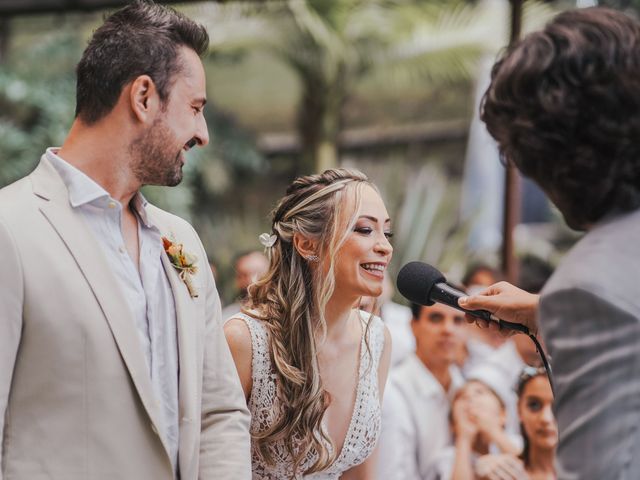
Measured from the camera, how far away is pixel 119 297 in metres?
2.33

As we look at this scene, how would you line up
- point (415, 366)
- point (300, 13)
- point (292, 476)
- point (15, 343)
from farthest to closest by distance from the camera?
point (300, 13)
point (415, 366)
point (292, 476)
point (15, 343)

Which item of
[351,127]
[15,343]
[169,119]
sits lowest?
[351,127]

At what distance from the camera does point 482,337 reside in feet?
21.5

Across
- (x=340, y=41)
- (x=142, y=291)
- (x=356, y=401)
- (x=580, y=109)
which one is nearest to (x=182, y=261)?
(x=142, y=291)

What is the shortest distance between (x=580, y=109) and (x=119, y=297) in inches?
46.4

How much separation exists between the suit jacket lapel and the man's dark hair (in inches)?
10.5

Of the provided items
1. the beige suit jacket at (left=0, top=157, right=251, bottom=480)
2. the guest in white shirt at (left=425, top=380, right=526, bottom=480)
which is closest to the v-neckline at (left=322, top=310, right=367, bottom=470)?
the beige suit jacket at (left=0, top=157, right=251, bottom=480)

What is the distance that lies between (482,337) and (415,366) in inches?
50.4

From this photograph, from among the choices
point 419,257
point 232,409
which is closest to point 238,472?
point 232,409

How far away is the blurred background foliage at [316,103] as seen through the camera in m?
11.0

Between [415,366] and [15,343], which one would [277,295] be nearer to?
[15,343]

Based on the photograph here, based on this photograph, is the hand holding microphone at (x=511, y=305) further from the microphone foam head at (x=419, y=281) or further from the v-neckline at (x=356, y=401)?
the v-neckline at (x=356, y=401)

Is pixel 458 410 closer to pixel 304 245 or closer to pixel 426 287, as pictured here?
pixel 304 245

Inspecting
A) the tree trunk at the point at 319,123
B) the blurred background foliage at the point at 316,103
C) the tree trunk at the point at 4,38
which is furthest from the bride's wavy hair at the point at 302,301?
the tree trunk at the point at 4,38
